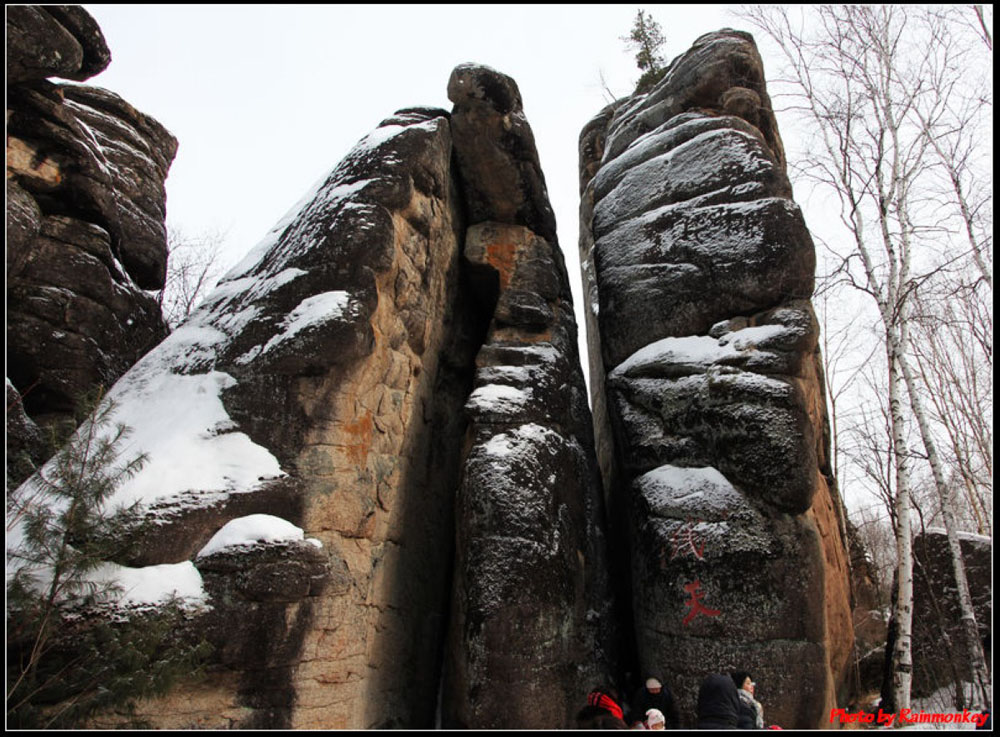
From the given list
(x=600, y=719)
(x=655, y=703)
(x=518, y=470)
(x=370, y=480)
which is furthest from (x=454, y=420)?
(x=600, y=719)

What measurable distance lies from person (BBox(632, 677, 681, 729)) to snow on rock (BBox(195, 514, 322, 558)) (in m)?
4.10

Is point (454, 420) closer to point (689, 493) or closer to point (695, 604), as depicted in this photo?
point (689, 493)

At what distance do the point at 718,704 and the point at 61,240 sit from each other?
37.8ft

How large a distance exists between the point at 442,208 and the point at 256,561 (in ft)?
22.2

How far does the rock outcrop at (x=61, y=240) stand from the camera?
30.2ft

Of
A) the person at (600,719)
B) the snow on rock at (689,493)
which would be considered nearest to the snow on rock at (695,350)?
the snow on rock at (689,493)

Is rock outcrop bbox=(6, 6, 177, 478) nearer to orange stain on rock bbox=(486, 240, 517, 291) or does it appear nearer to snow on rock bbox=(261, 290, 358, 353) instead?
snow on rock bbox=(261, 290, 358, 353)

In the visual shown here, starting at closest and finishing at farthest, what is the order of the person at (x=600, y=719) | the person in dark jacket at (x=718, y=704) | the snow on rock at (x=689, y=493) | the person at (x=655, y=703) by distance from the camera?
the person in dark jacket at (x=718, y=704)
the person at (x=600, y=719)
the person at (x=655, y=703)
the snow on rock at (x=689, y=493)

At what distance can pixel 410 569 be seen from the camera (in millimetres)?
8695

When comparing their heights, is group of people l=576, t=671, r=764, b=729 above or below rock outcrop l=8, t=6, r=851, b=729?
below

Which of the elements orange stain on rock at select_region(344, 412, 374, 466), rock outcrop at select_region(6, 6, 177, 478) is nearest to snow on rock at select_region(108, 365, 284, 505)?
orange stain on rock at select_region(344, 412, 374, 466)

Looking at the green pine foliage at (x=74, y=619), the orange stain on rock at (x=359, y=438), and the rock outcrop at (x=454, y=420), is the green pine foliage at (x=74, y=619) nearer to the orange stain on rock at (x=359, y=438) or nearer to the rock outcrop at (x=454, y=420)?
the rock outcrop at (x=454, y=420)

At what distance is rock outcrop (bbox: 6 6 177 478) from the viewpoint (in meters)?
9.20

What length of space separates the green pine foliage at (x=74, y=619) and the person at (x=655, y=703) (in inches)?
183
